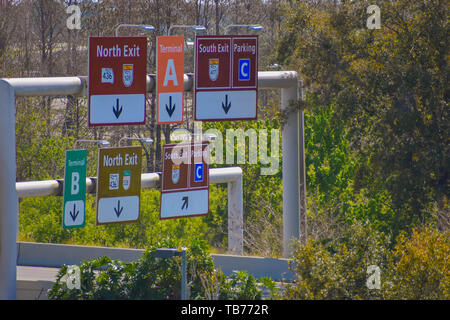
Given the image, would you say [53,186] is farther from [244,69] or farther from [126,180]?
[244,69]

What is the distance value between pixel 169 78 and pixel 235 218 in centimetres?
805

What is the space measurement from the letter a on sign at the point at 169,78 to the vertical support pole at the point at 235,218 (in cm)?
675

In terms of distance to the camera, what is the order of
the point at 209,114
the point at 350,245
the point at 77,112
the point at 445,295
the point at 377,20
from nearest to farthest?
the point at 445,295 < the point at 350,245 < the point at 209,114 < the point at 377,20 < the point at 77,112

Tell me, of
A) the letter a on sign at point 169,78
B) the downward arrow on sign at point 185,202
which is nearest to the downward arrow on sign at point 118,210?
the downward arrow on sign at point 185,202

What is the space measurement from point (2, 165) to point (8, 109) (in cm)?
104

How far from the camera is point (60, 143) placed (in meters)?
35.6

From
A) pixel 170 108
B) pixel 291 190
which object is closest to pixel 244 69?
pixel 170 108

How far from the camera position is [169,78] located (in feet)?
52.6

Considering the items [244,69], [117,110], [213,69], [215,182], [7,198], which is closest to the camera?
[7,198]

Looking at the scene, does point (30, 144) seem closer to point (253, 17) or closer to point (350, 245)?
point (253, 17)

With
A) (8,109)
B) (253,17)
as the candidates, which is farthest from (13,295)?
(253,17)

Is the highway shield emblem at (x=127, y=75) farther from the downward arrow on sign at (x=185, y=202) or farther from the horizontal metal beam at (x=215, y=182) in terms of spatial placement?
the downward arrow on sign at (x=185, y=202)

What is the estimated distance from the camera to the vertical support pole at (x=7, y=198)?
14141mm

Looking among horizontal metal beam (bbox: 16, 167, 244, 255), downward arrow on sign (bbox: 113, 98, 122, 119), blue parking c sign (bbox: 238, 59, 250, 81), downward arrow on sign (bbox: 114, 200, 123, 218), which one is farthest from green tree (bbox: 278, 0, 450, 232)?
downward arrow on sign (bbox: 113, 98, 122, 119)
